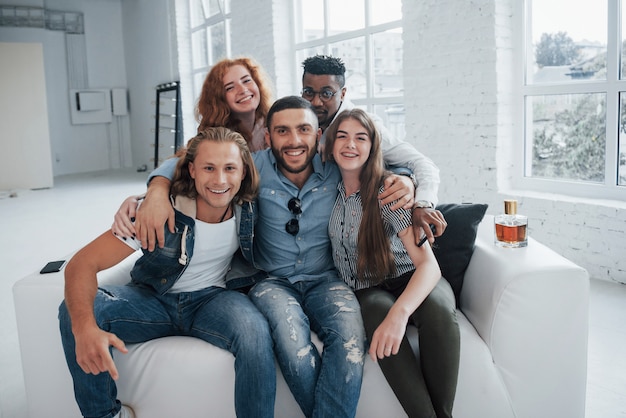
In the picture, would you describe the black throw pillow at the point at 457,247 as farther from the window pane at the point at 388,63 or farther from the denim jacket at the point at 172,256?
the window pane at the point at 388,63

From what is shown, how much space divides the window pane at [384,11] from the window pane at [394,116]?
0.73m

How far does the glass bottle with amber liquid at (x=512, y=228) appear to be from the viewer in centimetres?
188

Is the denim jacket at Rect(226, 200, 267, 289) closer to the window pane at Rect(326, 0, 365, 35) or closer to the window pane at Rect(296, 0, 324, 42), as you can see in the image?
the window pane at Rect(326, 0, 365, 35)

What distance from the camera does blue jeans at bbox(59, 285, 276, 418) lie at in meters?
1.58

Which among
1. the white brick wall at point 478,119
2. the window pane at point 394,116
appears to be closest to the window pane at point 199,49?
the window pane at point 394,116

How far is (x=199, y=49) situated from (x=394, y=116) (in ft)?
14.3

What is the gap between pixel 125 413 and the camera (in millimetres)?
1706

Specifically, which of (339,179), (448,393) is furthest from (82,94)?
(448,393)

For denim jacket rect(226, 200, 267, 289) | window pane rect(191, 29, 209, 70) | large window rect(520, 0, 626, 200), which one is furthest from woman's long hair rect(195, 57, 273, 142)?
window pane rect(191, 29, 209, 70)

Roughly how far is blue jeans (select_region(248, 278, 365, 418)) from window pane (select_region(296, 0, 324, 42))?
15.2 feet

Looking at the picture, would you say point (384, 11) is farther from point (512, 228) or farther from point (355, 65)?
point (512, 228)

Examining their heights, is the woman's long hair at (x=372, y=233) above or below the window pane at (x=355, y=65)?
below

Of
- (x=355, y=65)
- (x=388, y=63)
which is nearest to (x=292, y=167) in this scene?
(x=388, y=63)

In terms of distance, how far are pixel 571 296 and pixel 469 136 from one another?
8.18 feet
